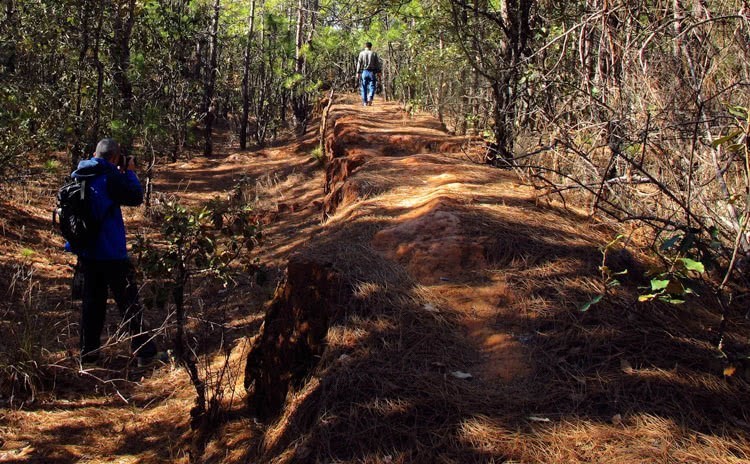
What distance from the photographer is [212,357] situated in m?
6.01

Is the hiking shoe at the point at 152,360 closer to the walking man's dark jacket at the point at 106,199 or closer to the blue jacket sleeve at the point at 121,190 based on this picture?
the walking man's dark jacket at the point at 106,199

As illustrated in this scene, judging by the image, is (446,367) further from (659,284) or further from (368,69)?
(368,69)

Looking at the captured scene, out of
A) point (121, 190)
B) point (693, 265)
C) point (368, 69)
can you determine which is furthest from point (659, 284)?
point (368, 69)

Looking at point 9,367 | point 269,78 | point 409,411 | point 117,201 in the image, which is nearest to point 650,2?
point 409,411

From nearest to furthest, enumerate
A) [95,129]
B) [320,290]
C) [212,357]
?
1. [320,290]
2. [212,357]
3. [95,129]

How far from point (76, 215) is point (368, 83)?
1283cm

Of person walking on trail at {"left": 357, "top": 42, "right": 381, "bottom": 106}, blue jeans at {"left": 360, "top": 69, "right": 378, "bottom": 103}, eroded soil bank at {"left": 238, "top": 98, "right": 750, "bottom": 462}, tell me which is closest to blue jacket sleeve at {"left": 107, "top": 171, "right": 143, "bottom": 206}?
eroded soil bank at {"left": 238, "top": 98, "right": 750, "bottom": 462}

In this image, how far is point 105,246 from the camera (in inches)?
208

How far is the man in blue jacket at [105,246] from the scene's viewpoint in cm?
525

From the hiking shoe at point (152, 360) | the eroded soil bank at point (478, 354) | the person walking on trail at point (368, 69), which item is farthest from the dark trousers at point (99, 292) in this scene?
the person walking on trail at point (368, 69)

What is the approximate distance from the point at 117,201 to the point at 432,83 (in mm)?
9840

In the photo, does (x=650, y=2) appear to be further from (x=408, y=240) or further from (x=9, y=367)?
(x=9, y=367)

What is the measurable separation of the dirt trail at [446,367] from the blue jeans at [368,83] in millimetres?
11170

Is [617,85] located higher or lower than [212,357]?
higher
